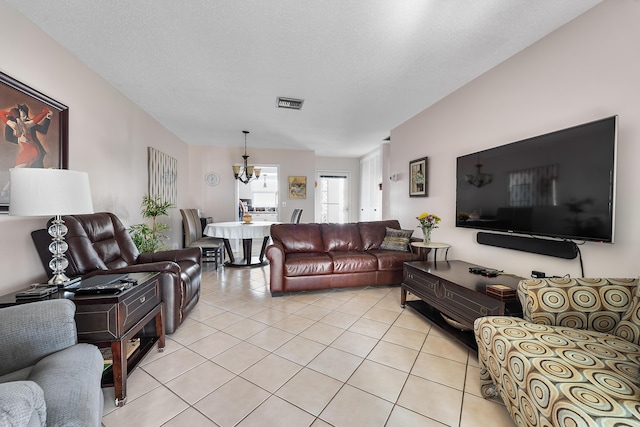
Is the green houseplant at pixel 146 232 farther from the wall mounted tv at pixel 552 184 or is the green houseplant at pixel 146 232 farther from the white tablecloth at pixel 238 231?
the wall mounted tv at pixel 552 184

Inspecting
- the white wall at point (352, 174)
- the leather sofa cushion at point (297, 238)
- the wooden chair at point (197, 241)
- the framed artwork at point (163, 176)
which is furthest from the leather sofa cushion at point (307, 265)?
the white wall at point (352, 174)

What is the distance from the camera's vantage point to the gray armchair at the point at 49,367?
69cm

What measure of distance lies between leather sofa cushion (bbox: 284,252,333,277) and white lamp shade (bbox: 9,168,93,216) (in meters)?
2.06

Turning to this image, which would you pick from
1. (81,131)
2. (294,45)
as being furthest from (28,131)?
(294,45)

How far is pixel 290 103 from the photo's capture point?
139 inches

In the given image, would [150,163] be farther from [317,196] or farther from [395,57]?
[317,196]

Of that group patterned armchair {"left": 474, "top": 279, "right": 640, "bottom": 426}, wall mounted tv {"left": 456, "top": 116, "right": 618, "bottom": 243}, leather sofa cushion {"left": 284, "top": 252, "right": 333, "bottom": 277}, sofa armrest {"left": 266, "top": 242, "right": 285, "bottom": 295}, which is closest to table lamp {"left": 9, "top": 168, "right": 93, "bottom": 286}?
sofa armrest {"left": 266, "top": 242, "right": 285, "bottom": 295}

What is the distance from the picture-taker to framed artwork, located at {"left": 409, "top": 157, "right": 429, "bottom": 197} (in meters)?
3.70

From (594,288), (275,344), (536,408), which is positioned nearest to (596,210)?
(594,288)

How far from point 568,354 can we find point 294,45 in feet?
8.93

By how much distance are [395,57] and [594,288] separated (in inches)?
90.7

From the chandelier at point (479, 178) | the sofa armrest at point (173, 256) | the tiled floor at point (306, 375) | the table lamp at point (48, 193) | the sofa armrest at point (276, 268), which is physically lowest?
the tiled floor at point (306, 375)

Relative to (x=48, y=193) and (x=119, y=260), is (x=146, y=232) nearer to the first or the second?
(x=119, y=260)

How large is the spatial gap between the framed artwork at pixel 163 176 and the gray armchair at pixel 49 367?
3.34 meters
